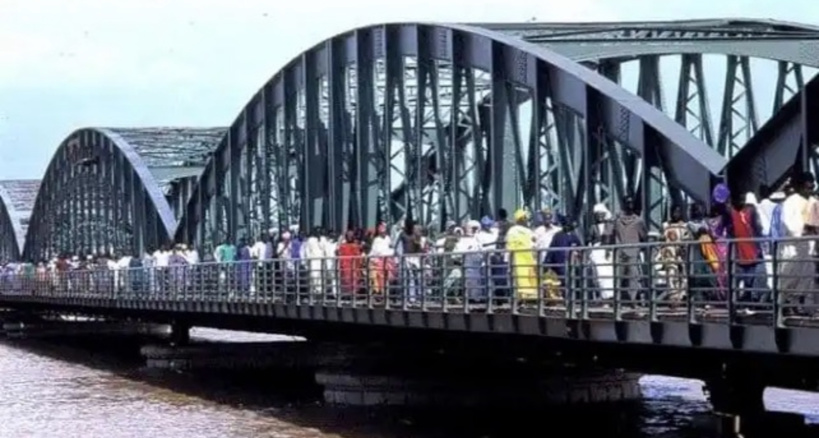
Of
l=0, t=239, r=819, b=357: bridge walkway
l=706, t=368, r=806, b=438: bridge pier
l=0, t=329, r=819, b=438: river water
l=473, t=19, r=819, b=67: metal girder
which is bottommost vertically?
l=0, t=329, r=819, b=438: river water

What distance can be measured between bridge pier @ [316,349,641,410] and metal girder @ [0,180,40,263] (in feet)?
291

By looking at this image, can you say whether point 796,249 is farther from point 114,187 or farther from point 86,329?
point 114,187

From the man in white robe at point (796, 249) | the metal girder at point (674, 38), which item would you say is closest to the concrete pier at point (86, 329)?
the metal girder at point (674, 38)

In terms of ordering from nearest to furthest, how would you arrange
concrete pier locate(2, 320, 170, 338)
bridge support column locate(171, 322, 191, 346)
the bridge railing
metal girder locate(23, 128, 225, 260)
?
the bridge railing
bridge support column locate(171, 322, 191, 346)
metal girder locate(23, 128, 225, 260)
concrete pier locate(2, 320, 170, 338)

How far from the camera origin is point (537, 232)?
2931 cm

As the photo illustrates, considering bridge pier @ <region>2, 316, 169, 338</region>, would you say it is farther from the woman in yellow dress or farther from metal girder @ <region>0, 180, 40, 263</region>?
the woman in yellow dress

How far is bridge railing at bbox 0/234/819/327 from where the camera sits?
67.9ft

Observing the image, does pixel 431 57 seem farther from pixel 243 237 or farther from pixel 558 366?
pixel 243 237

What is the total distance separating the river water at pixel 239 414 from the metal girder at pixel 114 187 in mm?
30404

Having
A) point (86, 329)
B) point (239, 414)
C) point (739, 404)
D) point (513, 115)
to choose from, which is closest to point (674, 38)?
point (513, 115)

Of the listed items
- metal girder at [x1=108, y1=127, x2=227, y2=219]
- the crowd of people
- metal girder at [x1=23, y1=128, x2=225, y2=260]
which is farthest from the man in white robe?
metal girder at [x1=108, y1=127, x2=227, y2=219]

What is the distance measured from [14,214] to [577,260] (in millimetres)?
112713

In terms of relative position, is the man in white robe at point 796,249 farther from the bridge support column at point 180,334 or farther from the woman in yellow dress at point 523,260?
the bridge support column at point 180,334

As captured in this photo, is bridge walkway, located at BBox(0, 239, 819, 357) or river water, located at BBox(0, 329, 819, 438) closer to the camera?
bridge walkway, located at BBox(0, 239, 819, 357)
